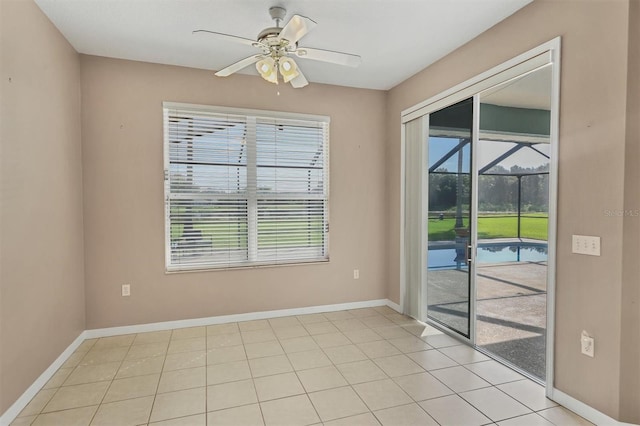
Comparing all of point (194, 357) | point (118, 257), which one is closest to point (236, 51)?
point (118, 257)

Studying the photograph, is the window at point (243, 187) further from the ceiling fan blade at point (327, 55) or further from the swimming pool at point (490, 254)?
the ceiling fan blade at point (327, 55)

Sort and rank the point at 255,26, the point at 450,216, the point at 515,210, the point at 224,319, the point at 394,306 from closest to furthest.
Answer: the point at 255,26, the point at 515,210, the point at 450,216, the point at 224,319, the point at 394,306

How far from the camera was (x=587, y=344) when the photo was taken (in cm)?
209

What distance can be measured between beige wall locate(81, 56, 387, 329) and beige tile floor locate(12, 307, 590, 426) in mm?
403

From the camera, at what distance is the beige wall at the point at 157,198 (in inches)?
132

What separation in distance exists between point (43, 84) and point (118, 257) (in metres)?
1.69

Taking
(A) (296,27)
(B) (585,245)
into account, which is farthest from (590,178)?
(A) (296,27)

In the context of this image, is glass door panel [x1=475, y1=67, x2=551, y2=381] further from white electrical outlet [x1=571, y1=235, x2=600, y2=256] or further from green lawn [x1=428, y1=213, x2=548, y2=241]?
white electrical outlet [x1=571, y1=235, x2=600, y2=256]

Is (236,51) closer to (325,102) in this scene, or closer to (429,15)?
(325,102)

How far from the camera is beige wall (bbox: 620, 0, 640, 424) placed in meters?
1.87

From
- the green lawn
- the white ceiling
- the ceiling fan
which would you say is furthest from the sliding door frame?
the ceiling fan

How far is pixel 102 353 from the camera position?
301 cm

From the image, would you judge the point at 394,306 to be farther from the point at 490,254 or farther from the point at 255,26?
the point at 255,26

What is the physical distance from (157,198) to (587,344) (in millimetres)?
3841
